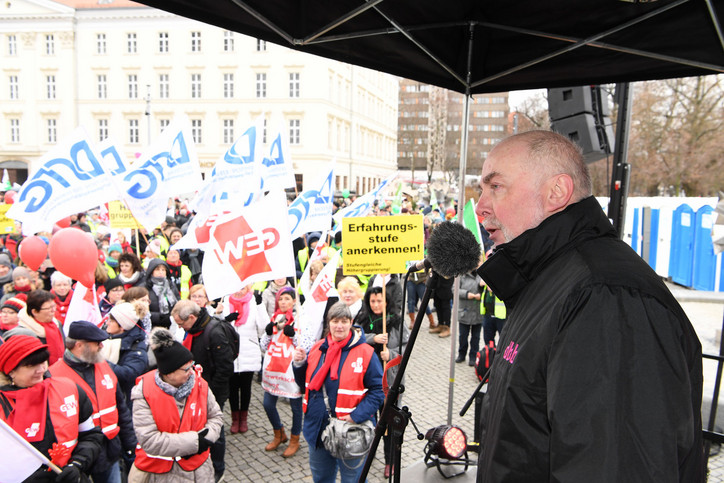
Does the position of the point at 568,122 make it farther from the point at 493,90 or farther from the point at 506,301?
the point at 506,301

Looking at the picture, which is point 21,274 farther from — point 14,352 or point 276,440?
point 276,440

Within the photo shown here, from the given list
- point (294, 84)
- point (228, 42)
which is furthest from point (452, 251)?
point (228, 42)

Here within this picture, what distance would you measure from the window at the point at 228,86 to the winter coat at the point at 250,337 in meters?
42.4

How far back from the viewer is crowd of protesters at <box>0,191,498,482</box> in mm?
3229

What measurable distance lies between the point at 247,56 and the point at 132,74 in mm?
11098

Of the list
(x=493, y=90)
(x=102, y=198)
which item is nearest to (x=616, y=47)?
(x=493, y=90)

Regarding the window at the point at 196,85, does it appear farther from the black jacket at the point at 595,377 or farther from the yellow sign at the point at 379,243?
the black jacket at the point at 595,377

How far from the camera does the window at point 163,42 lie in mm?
44000

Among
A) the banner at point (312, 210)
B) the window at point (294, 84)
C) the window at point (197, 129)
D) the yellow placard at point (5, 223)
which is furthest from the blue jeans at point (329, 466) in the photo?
the window at point (197, 129)

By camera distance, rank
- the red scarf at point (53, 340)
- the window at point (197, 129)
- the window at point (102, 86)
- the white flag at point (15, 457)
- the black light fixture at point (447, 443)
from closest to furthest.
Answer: the white flag at point (15, 457) < the black light fixture at point (447, 443) < the red scarf at point (53, 340) < the window at point (197, 129) < the window at point (102, 86)

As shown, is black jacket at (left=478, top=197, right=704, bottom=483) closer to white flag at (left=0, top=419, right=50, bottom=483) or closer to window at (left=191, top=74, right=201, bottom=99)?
white flag at (left=0, top=419, right=50, bottom=483)

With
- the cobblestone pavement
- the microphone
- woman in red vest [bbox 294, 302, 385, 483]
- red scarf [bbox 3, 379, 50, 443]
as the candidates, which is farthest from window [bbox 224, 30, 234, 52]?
the microphone

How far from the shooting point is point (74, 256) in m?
5.43

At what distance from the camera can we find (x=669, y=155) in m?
26.6
